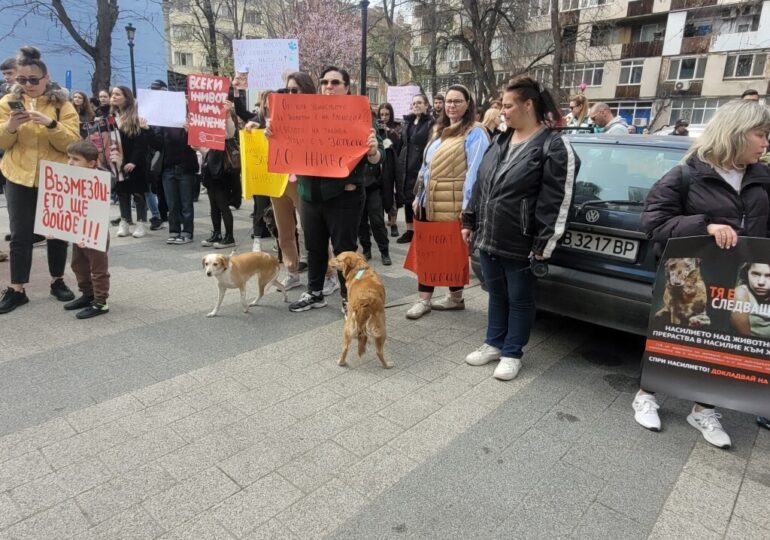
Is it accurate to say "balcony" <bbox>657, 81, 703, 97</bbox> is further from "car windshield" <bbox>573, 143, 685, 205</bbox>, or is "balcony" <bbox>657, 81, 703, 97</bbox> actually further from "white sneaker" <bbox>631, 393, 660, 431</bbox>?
"white sneaker" <bbox>631, 393, 660, 431</bbox>

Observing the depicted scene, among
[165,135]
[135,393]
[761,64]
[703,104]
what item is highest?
[761,64]

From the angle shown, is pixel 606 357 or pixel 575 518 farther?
pixel 606 357

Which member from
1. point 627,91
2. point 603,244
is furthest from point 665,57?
point 603,244

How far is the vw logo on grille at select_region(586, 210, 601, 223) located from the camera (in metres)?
3.61

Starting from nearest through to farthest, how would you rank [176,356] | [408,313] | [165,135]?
[176,356] < [408,313] < [165,135]

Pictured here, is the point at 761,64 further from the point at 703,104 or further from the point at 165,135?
the point at 165,135

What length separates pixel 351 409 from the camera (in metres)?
3.12

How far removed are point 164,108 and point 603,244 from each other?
655cm

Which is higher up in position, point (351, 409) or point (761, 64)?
point (761, 64)

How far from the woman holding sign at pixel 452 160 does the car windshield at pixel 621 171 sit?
0.89 meters

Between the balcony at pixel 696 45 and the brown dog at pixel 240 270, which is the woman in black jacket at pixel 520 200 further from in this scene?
the balcony at pixel 696 45

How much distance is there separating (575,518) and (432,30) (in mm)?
23636

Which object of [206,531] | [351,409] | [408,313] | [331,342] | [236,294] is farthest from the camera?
[236,294]

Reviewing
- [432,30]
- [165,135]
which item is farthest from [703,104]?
[165,135]
